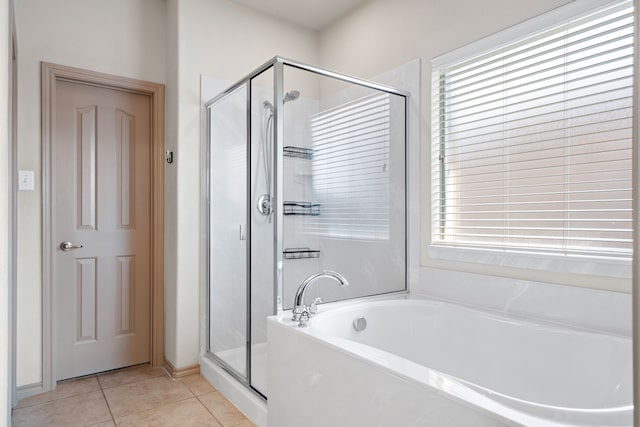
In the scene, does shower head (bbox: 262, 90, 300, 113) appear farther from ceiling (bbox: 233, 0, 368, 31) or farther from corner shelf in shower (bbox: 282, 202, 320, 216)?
ceiling (bbox: 233, 0, 368, 31)

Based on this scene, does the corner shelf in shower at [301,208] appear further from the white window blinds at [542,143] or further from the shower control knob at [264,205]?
the white window blinds at [542,143]

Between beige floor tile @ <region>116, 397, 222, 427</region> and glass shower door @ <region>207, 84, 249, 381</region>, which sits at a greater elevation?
glass shower door @ <region>207, 84, 249, 381</region>

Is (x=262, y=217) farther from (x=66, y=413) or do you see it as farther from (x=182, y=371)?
(x=66, y=413)

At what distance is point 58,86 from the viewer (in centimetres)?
258

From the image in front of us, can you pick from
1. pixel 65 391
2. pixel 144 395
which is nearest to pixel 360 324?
pixel 144 395

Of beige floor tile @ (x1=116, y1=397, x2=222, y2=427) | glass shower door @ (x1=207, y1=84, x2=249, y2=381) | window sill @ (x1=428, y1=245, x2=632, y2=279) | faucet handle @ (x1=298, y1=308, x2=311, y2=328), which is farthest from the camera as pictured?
glass shower door @ (x1=207, y1=84, x2=249, y2=381)

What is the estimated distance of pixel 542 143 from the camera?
6.23 feet

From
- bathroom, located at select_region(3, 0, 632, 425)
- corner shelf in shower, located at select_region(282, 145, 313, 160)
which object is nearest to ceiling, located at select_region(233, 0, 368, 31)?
bathroom, located at select_region(3, 0, 632, 425)

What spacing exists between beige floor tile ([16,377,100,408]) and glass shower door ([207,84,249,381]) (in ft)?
2.55

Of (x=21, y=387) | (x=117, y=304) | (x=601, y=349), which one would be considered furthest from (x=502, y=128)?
(x=21, y=387)

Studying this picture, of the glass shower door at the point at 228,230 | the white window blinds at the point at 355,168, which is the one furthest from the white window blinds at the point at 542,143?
the glass shower door at the point at 228,230

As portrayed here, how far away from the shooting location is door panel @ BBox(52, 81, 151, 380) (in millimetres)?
2613

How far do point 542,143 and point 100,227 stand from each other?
2.78m

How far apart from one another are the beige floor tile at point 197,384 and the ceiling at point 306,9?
2.70 metres
